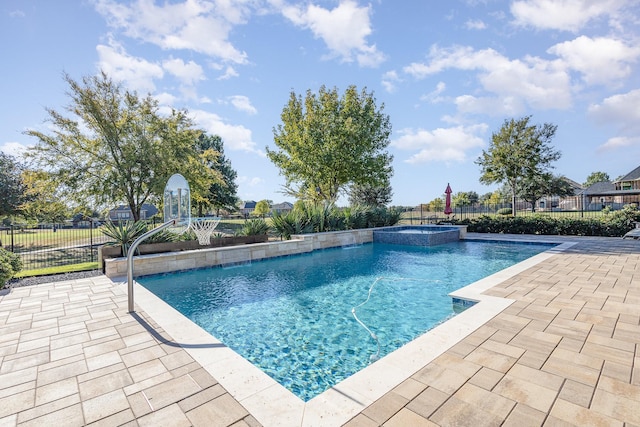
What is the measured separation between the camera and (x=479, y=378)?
232 centimetres

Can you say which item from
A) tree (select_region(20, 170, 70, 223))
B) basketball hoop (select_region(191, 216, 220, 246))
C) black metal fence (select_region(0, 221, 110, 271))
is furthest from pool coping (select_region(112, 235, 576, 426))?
tree (select_region(20, 170, 70, 223))

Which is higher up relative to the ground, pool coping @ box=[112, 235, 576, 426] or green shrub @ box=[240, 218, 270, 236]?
green shrub @ box=[240, 218, 270, 236]

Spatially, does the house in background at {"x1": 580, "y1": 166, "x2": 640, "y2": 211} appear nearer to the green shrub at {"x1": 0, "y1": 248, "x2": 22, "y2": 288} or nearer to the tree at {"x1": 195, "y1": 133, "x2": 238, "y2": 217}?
the tree at {"x1": 195, "y1": 133, "x2": 238, "y2": 217}

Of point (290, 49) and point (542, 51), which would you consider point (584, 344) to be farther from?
point (542, 51)

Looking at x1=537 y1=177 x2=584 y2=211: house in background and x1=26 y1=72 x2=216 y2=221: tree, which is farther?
x1=537 y1=177 x2=584 y2=211: house in background

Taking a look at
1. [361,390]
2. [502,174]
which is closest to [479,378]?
[361,390]

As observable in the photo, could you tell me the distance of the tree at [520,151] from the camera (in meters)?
19.3

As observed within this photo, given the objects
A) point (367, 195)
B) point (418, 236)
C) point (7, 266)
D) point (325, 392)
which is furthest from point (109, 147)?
point (367, 195)

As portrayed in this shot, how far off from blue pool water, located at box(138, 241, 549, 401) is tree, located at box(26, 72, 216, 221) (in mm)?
7325

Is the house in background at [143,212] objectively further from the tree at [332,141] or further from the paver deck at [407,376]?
the paver deck at [407,376]

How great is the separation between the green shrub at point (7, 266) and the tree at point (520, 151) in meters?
22.8

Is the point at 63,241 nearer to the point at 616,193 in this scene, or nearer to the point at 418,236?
the point at 418,236

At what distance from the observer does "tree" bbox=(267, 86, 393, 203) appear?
17484mm

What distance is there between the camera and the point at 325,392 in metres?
2.24
